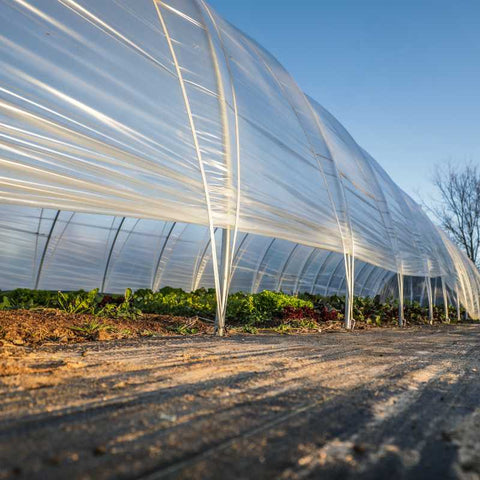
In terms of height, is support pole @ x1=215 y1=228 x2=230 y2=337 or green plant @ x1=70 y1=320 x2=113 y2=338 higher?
support pole @ x1=215 y1=228 x2=230 y2=337

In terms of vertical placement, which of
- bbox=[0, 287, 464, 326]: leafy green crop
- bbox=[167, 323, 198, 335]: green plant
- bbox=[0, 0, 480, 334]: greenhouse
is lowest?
bbox=[167, 323, 198, 335]: green plant

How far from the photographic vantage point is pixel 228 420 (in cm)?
150

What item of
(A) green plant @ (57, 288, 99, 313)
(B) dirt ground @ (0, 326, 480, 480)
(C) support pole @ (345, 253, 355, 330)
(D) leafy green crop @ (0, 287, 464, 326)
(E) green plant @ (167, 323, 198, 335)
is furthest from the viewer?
(C) support pole @ (345, 253, 355, 330)

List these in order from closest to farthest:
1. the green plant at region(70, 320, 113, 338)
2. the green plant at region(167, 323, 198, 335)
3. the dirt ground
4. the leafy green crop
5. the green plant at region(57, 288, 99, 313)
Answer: the dirt ground, the green plant at region(70, 320, 113, 338), the green plant at region(167, 323, 198, 335), the green plant at region(57, 288, 99, 313), the leafy green crop

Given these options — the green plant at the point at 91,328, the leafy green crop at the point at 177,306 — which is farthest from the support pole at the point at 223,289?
the green plant at the point at 91,328

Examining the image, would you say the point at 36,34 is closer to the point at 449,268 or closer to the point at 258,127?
the point at 258,127

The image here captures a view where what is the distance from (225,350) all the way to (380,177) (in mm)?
10803

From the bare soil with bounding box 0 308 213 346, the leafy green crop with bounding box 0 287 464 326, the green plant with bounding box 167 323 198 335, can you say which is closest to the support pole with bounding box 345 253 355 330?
the leafy green crop with bounding box 0 287 464 326

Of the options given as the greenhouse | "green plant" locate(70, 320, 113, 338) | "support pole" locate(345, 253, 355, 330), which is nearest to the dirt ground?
"green plant" locate(70, 320, 113, 338)

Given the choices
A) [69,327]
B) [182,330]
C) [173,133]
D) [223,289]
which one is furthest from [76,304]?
[173,133]

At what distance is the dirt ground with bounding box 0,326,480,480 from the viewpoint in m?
1.11

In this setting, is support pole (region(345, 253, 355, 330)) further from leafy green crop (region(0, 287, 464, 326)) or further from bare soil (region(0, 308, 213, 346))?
bare soil (region(0, 308, 213, 346))

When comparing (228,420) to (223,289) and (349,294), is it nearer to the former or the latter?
(223,289)

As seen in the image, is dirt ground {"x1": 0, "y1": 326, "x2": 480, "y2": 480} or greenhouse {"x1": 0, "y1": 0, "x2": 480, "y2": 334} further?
greenhouse {"x1": 0, "y1": 0, "x2": 480, "y2": 334}
